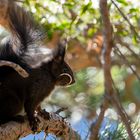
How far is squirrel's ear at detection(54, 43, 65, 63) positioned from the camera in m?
2.63

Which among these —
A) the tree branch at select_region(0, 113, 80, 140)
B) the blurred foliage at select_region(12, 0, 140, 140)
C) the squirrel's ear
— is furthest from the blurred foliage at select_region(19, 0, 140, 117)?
the tree branch at select_region(0, 113, 80, 140)

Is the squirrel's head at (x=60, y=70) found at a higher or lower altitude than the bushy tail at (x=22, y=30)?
lower

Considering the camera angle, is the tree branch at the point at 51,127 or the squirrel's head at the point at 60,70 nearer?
the tree branch at the point at 51,127

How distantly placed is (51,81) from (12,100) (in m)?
0.24

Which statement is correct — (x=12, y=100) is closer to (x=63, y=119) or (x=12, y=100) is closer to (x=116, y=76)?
(x=63, y=119)

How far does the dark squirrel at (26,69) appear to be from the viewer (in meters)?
2.57

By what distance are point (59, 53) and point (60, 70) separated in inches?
4.2

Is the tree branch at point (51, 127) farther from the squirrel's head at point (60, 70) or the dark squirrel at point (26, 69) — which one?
the squirrel's head at point (60, 70)

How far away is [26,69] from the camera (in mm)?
2613

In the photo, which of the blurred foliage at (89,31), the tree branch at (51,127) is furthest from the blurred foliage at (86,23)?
the tree branch at (51,127)

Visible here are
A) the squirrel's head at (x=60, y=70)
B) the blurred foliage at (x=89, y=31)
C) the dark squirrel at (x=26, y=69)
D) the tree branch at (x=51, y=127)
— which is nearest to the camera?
the tree branch at (x=51, y=127)

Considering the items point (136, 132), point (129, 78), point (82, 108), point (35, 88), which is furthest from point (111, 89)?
point (129, 78)

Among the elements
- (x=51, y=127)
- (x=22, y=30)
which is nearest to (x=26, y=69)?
(x=22, y=30)

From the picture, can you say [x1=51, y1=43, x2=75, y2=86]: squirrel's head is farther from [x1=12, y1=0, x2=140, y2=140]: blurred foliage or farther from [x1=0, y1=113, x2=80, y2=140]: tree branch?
[x1=0, y1=113, x2=80, y2=140]: tree branch
